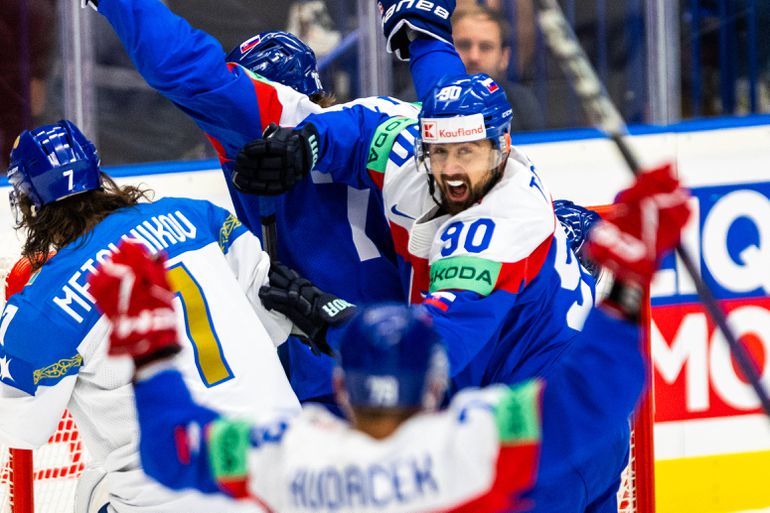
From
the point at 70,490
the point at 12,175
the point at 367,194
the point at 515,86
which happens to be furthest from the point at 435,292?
the point at 515,86

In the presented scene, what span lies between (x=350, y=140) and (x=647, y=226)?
1.24 meters

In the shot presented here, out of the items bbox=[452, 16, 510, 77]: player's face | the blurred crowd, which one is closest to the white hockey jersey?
the blurred crowd

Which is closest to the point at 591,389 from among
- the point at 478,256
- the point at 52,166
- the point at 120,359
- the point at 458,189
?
the point at 478,256

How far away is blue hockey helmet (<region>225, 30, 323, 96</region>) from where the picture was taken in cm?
295

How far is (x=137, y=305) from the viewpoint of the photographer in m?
1.68

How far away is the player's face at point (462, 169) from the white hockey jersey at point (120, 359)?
0.42 m

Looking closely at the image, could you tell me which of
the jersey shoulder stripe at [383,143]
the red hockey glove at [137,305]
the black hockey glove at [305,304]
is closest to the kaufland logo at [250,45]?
the jersey shoulder stripe at [383,143]

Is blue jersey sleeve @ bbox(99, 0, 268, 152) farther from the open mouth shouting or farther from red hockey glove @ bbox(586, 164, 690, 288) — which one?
red hockey glove @ bbox(586, 164, 690, 288)

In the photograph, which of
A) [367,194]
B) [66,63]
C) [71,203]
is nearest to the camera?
[71,203]

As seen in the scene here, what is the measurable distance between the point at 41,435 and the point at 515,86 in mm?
2146

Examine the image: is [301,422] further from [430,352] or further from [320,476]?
[430,352]

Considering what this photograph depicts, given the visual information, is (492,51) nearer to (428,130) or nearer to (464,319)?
(428,130)

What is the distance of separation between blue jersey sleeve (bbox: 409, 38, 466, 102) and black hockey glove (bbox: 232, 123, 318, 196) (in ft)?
1.07

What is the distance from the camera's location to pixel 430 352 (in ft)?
5.02
